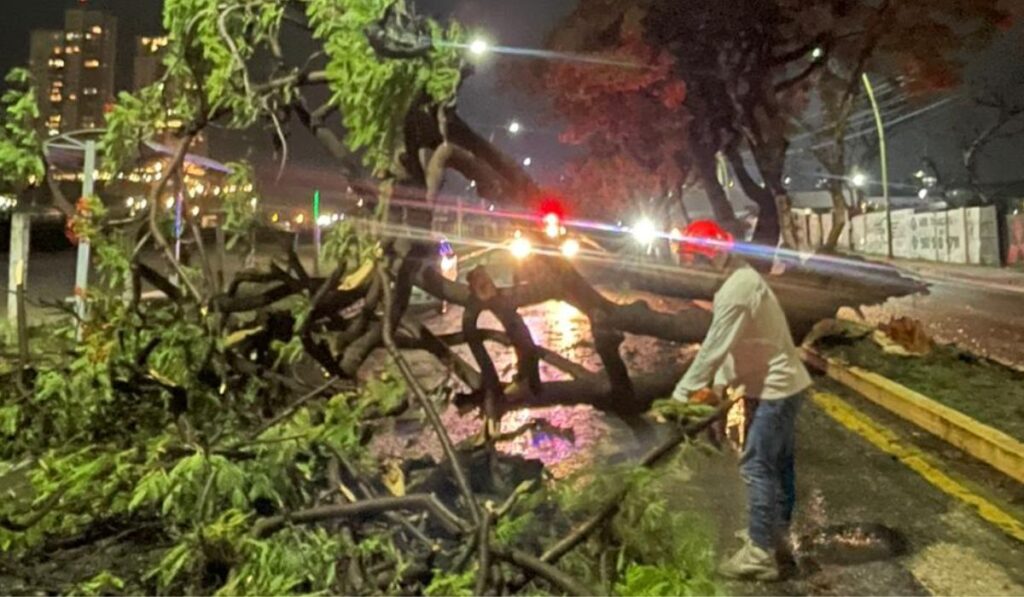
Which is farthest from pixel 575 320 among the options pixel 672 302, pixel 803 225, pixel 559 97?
pixel 803 225

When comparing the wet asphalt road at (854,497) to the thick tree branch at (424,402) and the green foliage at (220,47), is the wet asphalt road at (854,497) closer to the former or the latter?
the thick tree branch at (424,402)

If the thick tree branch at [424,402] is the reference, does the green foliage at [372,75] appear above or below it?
above

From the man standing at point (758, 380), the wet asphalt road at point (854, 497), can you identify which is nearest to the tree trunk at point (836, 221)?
the wet asphalt road at point (854, 497)

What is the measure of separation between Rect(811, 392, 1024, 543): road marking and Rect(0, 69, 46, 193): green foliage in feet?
17.4

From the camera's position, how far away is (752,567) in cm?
465

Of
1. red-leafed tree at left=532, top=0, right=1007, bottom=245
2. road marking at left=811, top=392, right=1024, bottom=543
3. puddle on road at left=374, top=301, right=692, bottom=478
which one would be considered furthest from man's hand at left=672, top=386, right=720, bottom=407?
red-leafed tree at left=532, top=0, right=1007, bottom=245

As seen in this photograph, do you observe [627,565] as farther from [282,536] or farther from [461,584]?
[282,536]

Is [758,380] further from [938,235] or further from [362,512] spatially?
[938,235]

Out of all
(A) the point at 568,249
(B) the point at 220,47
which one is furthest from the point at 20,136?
(A) the point at 568,249

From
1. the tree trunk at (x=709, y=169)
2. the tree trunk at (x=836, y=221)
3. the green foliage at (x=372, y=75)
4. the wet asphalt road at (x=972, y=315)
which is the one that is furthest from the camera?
the tree trunk at (x=836, y=221)

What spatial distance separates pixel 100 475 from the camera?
12.7 feet

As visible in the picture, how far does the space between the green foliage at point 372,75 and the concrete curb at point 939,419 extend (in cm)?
459

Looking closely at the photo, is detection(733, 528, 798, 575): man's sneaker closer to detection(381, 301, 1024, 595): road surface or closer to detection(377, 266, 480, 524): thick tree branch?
detection(381, 301, 1024, 595): road surface

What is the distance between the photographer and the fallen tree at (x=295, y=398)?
3.33 m
